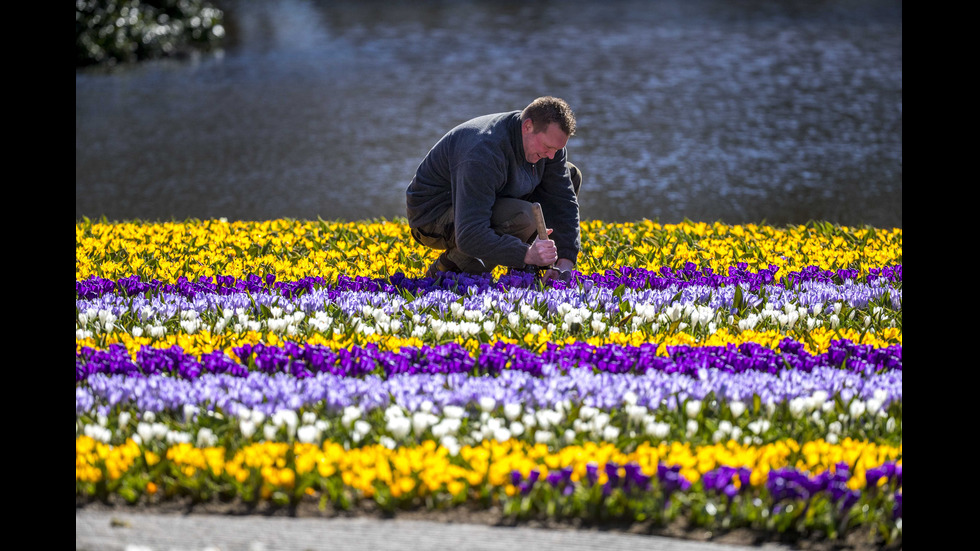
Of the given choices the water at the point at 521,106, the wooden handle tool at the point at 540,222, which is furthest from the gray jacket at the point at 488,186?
the water at the point at 521,106

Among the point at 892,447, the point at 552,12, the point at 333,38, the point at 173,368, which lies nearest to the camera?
the point at 892,447

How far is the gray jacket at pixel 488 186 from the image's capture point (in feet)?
17.0

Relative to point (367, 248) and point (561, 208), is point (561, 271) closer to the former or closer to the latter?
point (561, 208)

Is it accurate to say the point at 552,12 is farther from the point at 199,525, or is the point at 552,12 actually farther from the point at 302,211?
the point at 199,525

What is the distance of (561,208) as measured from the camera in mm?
5684

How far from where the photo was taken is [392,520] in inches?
113

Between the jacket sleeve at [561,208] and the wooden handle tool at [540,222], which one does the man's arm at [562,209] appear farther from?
the wooden handle tool at [540,222]

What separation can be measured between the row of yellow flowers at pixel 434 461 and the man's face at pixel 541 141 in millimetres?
2093

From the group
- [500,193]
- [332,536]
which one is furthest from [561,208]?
[332,536]

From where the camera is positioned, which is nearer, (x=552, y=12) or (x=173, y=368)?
(x=173, y=368)

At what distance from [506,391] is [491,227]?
1.99 m
